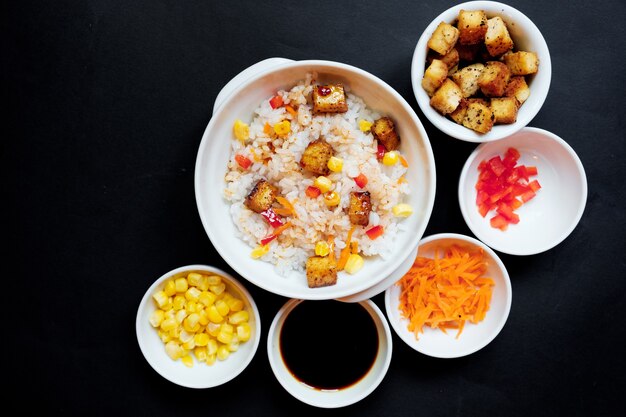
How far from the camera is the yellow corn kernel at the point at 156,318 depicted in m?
Result: 2.72

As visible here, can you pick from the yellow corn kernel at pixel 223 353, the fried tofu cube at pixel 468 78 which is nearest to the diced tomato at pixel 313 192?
the fried tofu cube at pixel 468 78

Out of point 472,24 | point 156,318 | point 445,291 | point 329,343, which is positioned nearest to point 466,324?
point 445,291

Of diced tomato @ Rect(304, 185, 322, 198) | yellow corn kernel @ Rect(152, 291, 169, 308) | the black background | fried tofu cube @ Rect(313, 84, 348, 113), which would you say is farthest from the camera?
the black background

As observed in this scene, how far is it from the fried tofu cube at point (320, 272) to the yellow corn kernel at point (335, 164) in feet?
1.36

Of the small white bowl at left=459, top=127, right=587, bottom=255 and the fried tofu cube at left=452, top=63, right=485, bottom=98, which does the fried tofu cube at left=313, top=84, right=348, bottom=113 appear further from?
the small white bowl at left=459, top=127, right=587, bottom=255

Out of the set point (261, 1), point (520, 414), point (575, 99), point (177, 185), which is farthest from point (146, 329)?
point (575, 99)

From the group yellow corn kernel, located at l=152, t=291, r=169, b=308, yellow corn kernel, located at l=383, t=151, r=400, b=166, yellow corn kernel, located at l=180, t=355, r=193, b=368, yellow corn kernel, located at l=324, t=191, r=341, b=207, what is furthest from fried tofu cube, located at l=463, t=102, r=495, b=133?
yellow corn kernel, located at l=180, t=355, r=193, b=368

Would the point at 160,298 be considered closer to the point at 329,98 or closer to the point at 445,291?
the point at 329,98

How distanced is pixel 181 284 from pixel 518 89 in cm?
191

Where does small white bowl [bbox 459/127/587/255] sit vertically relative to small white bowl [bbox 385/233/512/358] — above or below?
above

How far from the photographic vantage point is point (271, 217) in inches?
96.3

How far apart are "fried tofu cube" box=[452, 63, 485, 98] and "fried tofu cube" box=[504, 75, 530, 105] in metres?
0.15

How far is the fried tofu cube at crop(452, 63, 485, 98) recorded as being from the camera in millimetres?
2539

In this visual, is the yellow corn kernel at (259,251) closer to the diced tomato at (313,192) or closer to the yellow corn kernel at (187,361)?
the diced tomato at (313,192)
